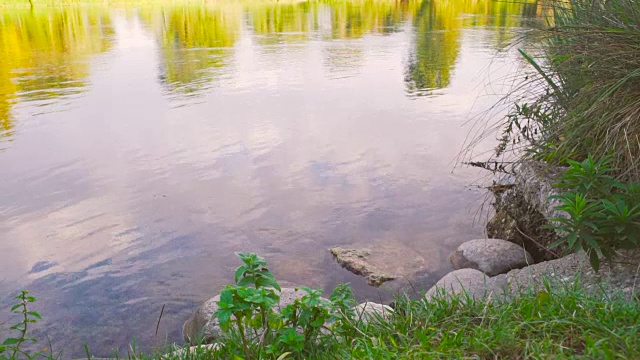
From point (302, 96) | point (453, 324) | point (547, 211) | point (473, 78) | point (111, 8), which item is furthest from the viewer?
point (111, 8)

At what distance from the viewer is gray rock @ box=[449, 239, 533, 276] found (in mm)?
5141

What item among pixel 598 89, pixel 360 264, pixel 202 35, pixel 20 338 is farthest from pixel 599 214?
pixel 202 35

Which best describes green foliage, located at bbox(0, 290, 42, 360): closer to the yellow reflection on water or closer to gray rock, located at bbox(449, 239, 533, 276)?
gray rock, located at bbox(449, 239, 533, 276)

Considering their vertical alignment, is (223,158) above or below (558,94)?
below

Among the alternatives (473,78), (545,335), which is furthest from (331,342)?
(473,78)

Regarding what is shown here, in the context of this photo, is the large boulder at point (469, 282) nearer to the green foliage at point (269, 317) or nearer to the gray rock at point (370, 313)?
the gray rock at point (370, 313)

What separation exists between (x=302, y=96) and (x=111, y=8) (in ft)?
113

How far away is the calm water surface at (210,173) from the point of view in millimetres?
5508

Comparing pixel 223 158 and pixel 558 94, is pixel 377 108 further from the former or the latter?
pixel 558 94

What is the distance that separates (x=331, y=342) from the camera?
2.94 m

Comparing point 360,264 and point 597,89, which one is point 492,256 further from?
point 597,89

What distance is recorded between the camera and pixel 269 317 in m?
2.99

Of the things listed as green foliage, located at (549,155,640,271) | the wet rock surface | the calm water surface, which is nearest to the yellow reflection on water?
the calm water surface

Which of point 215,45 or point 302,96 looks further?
point 215,45
